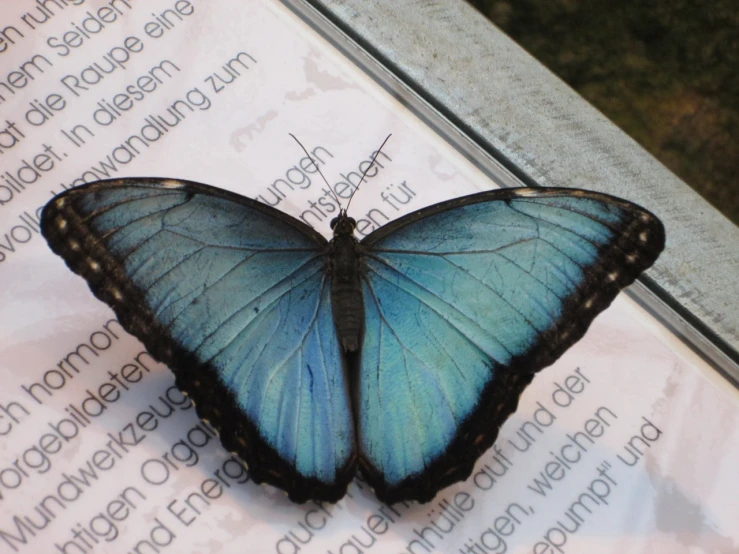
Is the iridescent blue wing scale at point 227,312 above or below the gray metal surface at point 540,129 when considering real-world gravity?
below

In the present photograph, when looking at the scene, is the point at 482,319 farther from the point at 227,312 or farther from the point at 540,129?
the point at 540,129

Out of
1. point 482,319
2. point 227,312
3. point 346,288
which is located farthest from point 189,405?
point 482,319

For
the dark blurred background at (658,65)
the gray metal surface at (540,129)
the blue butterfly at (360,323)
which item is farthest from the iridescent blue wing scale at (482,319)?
the dark blurred background at (658,65)

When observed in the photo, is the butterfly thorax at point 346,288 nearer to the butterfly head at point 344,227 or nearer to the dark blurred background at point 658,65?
the butterfly head at point 344,227

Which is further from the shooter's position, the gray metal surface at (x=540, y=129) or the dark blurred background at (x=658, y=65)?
the dark blurred background at (x=658, y=65)

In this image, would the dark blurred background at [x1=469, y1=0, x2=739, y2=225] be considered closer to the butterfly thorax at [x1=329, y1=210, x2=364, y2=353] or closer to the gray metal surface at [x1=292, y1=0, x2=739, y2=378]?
the gray metal surface at [x1=292, y1=0, x2=739, y2=378]

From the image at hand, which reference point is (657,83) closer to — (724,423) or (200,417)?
(724,423)

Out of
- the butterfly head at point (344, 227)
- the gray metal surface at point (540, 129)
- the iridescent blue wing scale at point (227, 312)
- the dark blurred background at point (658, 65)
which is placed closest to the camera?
the iridescent blue wing scale at point (227, 312)
